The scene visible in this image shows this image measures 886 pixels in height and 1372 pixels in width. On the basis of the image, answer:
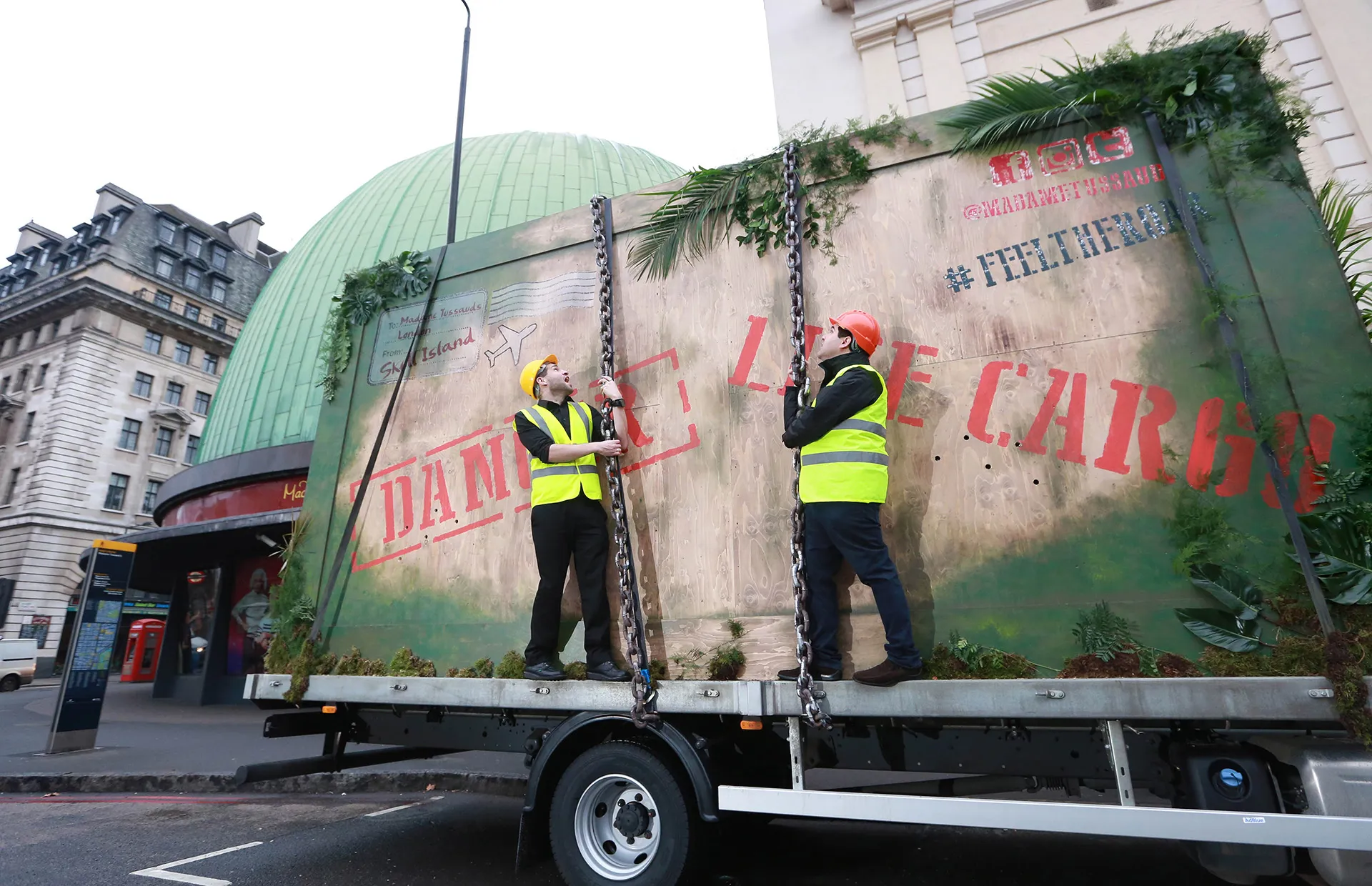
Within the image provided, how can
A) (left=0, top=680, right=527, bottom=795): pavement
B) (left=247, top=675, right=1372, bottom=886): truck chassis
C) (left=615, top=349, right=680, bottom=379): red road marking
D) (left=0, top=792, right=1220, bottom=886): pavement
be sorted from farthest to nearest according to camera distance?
(left=0, top=680, right=527, bottom=795): pavement < (left=0, top=792, right=1220, bottom=886): pavement < (left=615, top=349, right=680, bottom=379): red road marking < (left=247, top=675, right=1372, bottom=886): truck chassis

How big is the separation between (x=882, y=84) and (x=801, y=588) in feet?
27.8

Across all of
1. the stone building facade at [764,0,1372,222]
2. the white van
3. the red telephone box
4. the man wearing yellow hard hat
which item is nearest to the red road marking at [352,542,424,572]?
the man wearing yellow hard hat

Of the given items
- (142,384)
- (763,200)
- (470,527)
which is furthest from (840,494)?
(142,384)

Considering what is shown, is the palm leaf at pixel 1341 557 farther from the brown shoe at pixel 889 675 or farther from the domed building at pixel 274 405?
the domed building at pixel 274 405

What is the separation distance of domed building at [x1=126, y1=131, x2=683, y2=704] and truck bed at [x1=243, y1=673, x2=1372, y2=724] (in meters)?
11.6

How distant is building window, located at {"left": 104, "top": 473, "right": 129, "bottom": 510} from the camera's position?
35.5m

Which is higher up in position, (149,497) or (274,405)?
(149,497)

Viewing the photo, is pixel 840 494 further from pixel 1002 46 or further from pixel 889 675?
pixel 1002 46

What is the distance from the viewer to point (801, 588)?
10.8 ft

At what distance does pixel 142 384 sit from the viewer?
37.9 metres

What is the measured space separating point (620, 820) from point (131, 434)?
144 feet

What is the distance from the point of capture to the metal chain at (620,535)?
3411 mm

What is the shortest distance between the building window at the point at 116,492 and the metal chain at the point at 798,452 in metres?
42.9

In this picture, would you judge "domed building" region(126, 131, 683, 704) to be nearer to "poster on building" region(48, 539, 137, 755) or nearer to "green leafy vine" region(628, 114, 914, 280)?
"poster on building" region(48, 539, 137, 755)
